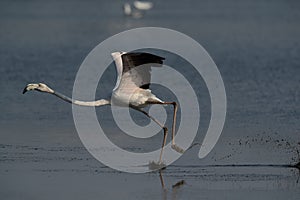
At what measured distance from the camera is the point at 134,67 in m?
10.2

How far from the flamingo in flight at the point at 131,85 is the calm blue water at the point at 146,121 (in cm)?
67

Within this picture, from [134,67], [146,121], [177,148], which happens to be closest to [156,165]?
[177,148]

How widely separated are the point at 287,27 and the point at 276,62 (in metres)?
9.81

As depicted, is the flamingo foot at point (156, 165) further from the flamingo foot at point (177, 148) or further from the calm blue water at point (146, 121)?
the flamingo foot at point (177, 148)

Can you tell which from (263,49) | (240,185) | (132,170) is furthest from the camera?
(263,49)

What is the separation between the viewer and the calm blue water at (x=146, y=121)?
8703 mm

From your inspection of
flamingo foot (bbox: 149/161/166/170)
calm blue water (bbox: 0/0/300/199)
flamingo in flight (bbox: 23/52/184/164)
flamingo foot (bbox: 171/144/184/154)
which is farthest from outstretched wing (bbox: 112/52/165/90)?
flamingo foot (bbox: 149/161/166/170)

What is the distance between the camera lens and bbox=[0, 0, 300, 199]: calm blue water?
8.70 metres

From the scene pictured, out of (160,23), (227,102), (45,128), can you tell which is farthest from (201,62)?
(160,23)

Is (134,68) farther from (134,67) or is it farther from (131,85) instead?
(131,85)

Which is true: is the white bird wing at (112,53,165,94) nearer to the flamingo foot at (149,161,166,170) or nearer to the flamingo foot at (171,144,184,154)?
the flamingo foot at (171,144,184,154)

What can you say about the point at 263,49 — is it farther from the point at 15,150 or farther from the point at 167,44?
the point at 15,150

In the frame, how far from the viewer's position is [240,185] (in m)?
8.75

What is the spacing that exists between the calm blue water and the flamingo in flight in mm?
666
